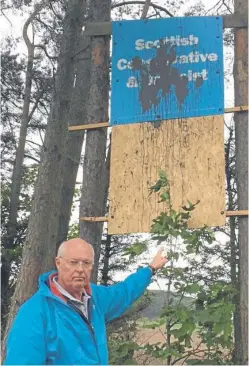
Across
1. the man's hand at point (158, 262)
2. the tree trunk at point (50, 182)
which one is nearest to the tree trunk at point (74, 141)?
the tree trunk at point (50, 182)

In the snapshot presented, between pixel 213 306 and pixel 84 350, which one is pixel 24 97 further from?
pixel 84 350

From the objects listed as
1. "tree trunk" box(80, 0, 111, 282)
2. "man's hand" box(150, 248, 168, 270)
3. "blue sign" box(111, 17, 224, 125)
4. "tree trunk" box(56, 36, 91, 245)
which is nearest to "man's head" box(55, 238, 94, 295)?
"man's hand" box(150, 248, 168, 270)

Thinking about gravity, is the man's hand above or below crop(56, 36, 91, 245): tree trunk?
below

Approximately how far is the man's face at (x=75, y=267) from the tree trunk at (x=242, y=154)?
1.65 m

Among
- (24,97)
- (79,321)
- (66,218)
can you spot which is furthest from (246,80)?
(24,97)

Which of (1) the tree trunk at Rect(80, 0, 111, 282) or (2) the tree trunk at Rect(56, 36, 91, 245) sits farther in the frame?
(2) the tree trunk at Rect(56, 36, 91, 245)

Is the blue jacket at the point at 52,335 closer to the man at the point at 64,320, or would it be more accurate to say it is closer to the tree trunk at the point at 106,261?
the man at the point at 64,320

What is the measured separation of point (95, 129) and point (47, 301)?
87.3 inches

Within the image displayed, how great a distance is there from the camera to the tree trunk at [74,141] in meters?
7.63

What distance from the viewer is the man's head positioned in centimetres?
236

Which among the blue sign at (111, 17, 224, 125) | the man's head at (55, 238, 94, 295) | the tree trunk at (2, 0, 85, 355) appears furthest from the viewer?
the tree trunk at (2, 0, 85, 355)

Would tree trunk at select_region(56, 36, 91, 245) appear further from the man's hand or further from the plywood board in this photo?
the man's hand

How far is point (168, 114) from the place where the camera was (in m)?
4.02

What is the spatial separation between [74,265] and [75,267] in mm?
12
